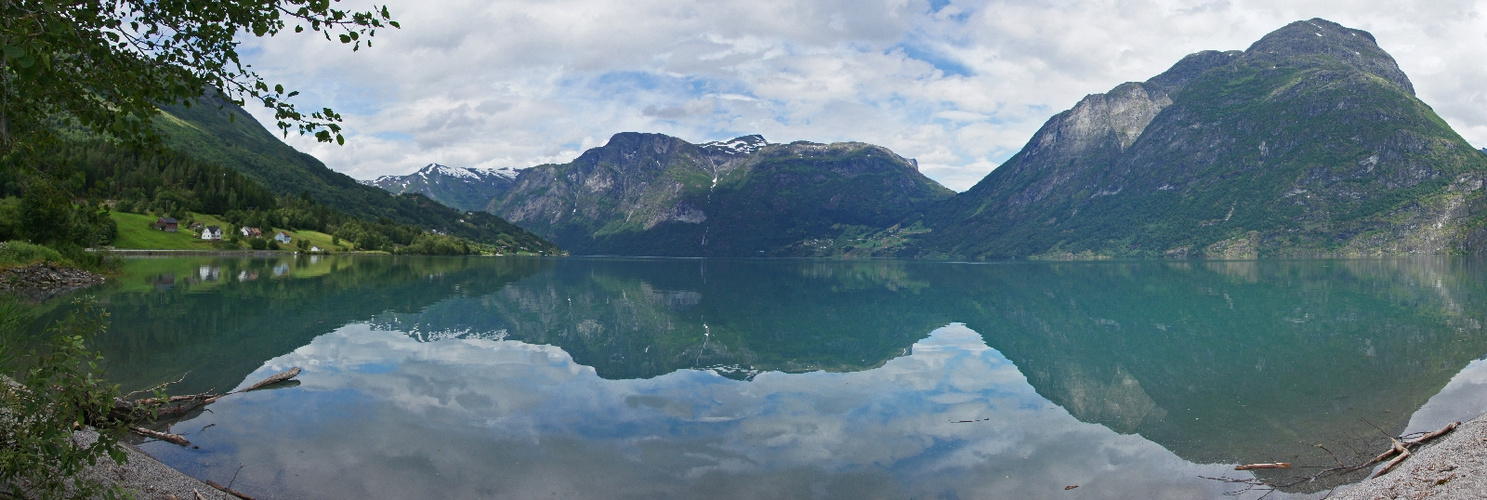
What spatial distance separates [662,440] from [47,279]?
53384mm

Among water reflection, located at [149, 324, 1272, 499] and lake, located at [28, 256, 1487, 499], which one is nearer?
water reflection, located at [149, 324, 1272, 499]

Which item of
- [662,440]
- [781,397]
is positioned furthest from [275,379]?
[781,397]

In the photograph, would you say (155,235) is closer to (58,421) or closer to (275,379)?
(275,379)

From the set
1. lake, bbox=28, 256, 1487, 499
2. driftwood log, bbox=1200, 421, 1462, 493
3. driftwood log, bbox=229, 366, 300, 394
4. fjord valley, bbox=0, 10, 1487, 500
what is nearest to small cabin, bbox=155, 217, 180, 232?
fjord valley, bbox=0, 10, 1487, 500

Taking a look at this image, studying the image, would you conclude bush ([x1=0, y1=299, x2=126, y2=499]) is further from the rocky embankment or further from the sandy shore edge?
the rocky embankment

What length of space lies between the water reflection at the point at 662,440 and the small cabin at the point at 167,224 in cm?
11779

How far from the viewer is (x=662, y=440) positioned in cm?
1596

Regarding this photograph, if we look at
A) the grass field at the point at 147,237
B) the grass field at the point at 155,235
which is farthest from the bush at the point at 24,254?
the grass field at the point at 155,235

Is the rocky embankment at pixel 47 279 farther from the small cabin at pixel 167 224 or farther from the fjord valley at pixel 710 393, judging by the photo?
the small cabin at pixel 167 224

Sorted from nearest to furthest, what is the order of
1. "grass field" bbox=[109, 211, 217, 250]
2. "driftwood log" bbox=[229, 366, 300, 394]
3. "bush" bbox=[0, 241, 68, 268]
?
"driftwood log" bbox=[229, 366, 300, 394]
"bush" bbox=[0, 241, 68, 268]
"grass field" bbox=[109, 211, 217, 250]

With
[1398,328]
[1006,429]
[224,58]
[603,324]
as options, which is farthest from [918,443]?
[1398,328]

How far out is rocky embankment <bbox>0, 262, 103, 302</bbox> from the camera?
40.5 m

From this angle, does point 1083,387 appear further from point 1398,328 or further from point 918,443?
point 1398,328

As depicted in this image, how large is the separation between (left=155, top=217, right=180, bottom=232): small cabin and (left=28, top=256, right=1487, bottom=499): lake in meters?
87.3
